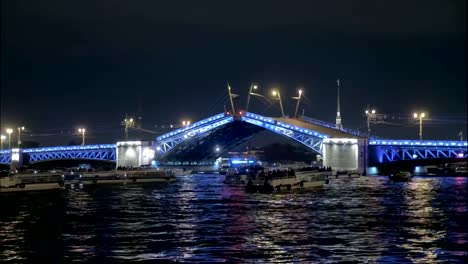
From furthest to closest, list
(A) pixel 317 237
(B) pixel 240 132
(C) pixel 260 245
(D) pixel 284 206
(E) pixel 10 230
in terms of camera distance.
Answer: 1. (B) pixel 240 132
2. (D) pixel 284 206
3. (E) pixel 10 230
4. (A) pixel 317 237
5. (C) pixel 260 245

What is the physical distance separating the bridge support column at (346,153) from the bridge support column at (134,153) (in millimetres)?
39176

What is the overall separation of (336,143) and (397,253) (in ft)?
305

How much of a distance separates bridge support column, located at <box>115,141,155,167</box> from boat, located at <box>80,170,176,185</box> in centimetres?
4973

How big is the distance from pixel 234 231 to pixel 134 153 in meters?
112

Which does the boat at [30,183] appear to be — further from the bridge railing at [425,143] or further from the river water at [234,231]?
the bridge railing at [425,143]

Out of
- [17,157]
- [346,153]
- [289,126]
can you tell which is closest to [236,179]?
[346,153]

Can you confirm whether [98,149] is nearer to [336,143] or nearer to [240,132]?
[240,132]

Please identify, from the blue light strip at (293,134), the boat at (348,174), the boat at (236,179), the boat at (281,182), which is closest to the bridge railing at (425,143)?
the blue light strip at (293,134)

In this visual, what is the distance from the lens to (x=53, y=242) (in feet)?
87.0

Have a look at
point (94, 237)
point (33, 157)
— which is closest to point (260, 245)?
point (94, 237)

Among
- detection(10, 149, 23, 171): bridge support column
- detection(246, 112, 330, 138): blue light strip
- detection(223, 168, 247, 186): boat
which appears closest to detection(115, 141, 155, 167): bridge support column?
detection(246, 112, 330, 138): blue light strip

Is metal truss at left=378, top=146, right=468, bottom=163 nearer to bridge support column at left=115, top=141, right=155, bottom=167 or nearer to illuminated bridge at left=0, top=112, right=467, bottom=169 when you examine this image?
illuminated bridge at left=0, top=112, right=467, bottom=169

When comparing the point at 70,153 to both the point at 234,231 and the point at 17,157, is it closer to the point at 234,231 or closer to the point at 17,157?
the point at 17,157

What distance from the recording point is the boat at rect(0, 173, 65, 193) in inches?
2339
